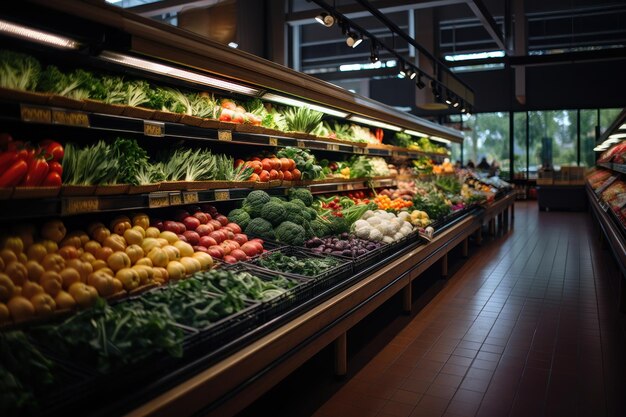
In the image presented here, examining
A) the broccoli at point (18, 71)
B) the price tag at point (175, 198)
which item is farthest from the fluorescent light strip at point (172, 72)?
the price tag at point (175, 198)

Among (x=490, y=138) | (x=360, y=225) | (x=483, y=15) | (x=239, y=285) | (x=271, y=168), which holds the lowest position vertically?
(x=239, y=285)

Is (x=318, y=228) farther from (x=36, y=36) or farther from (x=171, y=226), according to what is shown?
(x=36, y=36)

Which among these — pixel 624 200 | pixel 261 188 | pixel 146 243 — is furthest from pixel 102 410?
pixel 624 200

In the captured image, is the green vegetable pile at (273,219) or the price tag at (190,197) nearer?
the price tag at (190,197)

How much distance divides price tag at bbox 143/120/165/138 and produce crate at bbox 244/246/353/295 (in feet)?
3.33

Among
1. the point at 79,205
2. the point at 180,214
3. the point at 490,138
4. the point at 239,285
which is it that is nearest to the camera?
the point at 79,205

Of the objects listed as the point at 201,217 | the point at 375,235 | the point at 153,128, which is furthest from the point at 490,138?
the point at 153,128

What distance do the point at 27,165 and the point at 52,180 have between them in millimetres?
131

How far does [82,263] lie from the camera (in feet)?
8.40

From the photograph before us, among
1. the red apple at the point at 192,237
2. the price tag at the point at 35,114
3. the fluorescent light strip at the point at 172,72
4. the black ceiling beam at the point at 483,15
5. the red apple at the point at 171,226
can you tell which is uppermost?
the black ceiling beam at the point at 483,15

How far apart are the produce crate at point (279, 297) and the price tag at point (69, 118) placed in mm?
1229

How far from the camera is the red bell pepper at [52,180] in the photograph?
248 cm

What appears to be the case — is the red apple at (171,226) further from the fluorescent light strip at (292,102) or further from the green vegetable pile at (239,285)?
the fluorescent light strip at (292,102)

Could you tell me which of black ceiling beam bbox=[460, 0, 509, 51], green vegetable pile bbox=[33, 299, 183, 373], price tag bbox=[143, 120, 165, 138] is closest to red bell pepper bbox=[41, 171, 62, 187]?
green vegetable pile bbox=[33, 299, 183, 373]
